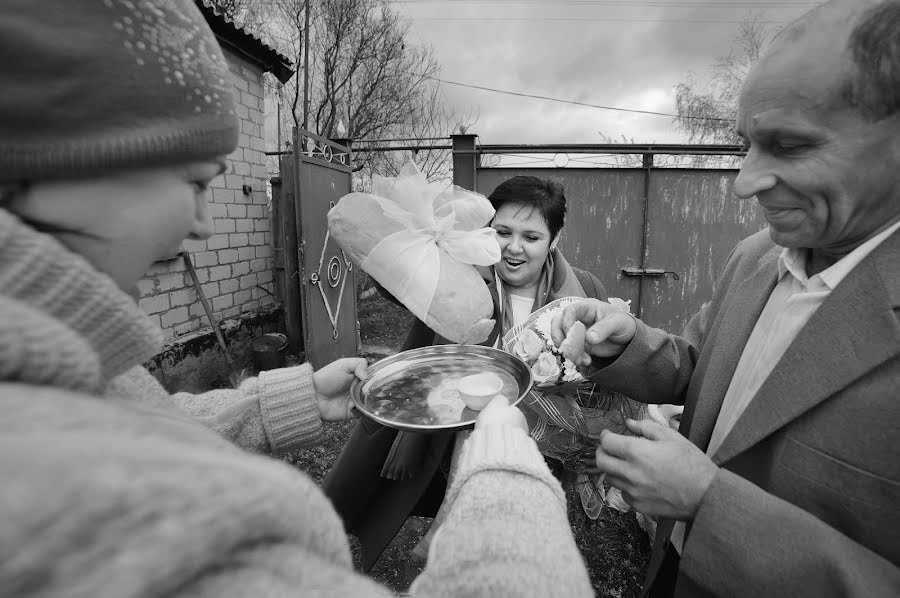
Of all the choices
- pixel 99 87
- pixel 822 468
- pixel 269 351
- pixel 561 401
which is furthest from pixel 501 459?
pixel 269 351

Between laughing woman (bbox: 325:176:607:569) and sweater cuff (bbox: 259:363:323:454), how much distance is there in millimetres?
331

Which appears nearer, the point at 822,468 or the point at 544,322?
the point at 822,468

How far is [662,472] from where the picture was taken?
3.97 feet

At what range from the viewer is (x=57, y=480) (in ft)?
0.98

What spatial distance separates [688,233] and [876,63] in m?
6.27

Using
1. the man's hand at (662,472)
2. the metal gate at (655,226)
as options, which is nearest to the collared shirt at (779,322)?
the man's hand at (662,472)

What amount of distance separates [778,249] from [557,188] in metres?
1.45

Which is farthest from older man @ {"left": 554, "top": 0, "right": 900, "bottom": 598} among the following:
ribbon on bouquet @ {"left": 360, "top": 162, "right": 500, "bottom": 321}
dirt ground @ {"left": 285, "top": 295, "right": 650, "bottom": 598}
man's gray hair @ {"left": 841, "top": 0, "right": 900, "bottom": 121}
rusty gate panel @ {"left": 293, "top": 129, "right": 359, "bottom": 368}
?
rusty gate panel @ {"left": 293, "top": 129, "right": 359, "bottom": 368}

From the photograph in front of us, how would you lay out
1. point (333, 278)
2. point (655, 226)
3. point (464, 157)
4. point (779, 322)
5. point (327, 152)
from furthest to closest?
point (655, 226), point (327, 152), point (464, 157), point (333, 278), point (779, 322)

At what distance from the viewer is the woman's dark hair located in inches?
108

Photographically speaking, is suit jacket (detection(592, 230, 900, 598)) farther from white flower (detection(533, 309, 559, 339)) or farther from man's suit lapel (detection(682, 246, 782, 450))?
white flower (detection(533, 309, 559, 339))

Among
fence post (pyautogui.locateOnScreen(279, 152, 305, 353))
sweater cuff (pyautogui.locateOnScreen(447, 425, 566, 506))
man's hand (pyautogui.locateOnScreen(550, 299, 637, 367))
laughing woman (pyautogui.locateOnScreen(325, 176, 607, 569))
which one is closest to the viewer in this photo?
sweater cuff (pyautogui.locateOnScreen(447, 425, 566, 506))

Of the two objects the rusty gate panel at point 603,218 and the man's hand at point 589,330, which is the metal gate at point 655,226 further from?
the man's hand at point 589,330

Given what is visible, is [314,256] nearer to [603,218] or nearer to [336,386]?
[336,386]
